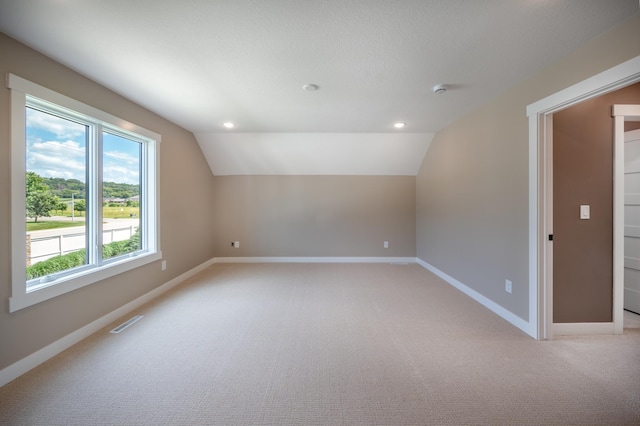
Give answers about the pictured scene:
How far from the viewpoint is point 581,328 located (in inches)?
87.4

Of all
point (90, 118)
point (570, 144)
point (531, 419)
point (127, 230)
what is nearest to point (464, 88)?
point (570, 144)

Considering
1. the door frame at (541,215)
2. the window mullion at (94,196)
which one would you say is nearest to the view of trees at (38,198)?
the window mullion at (94,196)

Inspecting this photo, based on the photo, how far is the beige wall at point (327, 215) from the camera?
498 cm

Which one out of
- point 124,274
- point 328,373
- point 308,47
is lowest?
point 328,373

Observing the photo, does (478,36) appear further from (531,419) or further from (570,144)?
(531,419)

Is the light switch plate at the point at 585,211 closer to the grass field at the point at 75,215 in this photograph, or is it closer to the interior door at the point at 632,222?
the interior door at the point at 632,222

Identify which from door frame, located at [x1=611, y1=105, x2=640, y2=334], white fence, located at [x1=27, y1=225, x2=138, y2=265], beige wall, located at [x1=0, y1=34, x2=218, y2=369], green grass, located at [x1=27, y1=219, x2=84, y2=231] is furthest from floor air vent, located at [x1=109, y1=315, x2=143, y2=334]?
door frame, located at [x1=611, y1=105, x2=640, y2=334]

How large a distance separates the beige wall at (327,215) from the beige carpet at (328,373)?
2.24m

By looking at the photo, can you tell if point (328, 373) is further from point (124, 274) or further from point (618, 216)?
point (618, 216)

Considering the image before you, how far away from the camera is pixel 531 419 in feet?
4.43

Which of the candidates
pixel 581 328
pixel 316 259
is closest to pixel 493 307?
pixel 581 328

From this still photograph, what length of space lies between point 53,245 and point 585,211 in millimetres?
4772

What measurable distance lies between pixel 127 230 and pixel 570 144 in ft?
15.6

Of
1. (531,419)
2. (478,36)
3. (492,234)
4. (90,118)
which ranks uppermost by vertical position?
(478,36)
